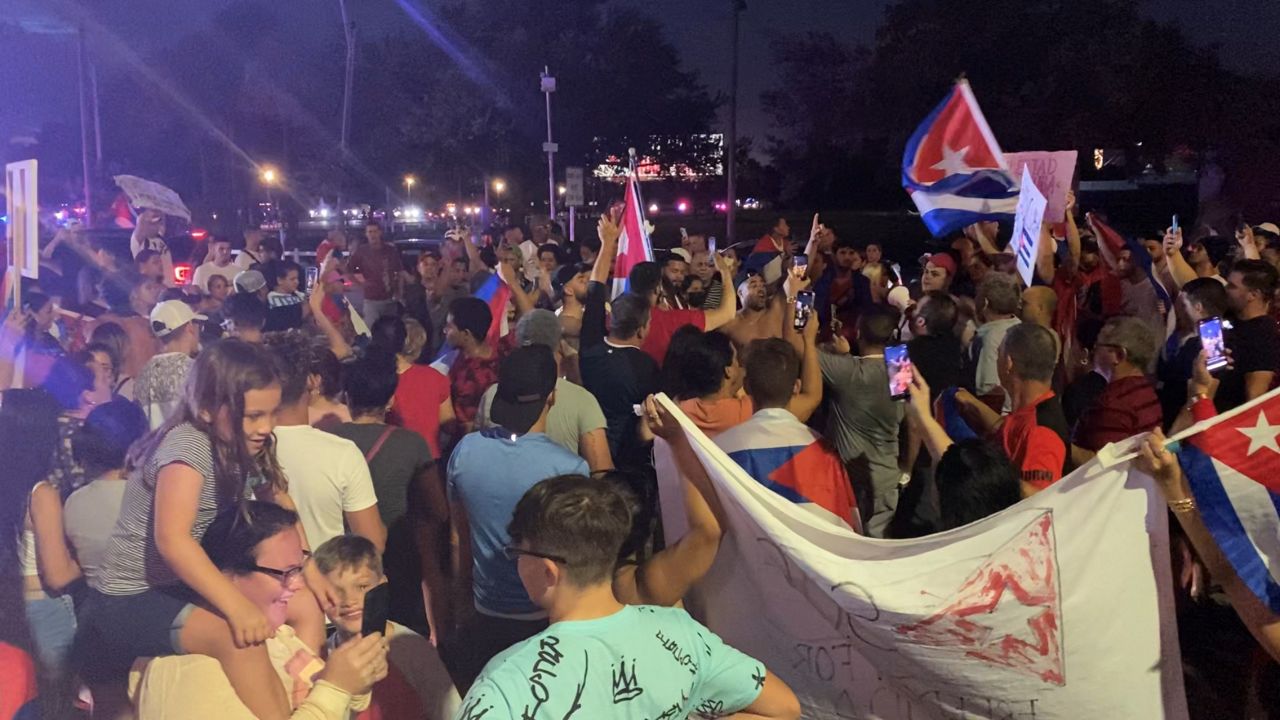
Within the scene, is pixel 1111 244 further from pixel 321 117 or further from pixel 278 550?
pixel 321 117

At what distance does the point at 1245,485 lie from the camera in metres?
2.97

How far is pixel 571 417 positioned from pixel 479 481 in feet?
2.84

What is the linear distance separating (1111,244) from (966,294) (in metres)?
1.30

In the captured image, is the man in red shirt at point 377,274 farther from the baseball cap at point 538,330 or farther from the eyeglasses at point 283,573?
the eyeglasses at point 283,573

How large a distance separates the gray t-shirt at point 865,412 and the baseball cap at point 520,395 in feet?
6.03

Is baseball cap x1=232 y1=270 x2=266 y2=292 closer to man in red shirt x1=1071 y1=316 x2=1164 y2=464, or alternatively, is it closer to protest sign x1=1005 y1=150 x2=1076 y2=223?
man in red shirt x1=1071 y1=316 x2=1164 y2=464

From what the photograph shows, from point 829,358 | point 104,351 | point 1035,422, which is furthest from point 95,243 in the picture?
point 1035,422

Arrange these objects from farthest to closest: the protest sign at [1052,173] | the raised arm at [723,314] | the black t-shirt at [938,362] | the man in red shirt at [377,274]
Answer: the man in red shirt at [377,274], the protest sign at [1052,173], the raised arm at [723,314], the black t-shirt at [938,362]

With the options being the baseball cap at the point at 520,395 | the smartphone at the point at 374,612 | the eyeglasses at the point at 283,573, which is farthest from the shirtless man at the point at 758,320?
the eyeglasses at the point at 283,573

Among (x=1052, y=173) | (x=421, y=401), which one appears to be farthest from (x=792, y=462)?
(x=1052, y=173)

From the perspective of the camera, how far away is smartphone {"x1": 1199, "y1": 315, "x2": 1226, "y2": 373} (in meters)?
4.13

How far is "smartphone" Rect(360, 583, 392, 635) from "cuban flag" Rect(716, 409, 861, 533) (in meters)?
1.38

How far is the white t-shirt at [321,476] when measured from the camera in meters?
Answer: 3.85

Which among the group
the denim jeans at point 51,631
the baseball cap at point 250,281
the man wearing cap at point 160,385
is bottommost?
the denim jeans at point 51,631
